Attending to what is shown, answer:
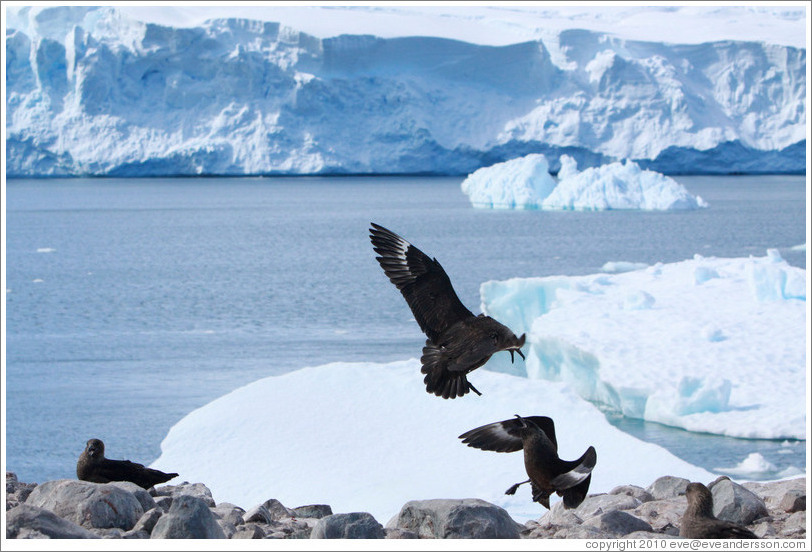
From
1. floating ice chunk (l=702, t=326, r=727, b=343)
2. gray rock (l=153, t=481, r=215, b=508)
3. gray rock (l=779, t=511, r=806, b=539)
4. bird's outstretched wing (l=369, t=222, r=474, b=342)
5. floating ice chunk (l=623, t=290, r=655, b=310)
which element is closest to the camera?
bird's outstretched wing (l=369, t=222, r=474, b=342)

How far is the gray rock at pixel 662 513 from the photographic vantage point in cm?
406

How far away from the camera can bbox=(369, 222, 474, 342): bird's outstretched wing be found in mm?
3346

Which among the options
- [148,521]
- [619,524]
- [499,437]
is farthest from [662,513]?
[148,521]

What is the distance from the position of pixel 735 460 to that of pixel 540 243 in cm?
2279

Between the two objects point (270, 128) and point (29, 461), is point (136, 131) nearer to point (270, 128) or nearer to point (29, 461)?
point (270, 128)

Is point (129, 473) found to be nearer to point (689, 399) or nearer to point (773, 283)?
point (689, 399)

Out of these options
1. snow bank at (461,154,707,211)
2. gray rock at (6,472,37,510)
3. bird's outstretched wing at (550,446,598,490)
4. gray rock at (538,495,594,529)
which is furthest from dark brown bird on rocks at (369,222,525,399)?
snow bank at (461,154,707,211)

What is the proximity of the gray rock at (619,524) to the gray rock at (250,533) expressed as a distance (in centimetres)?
126

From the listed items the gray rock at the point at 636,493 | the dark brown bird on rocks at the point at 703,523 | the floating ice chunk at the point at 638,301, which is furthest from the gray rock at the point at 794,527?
the floating ice chunk at the point at 638,301

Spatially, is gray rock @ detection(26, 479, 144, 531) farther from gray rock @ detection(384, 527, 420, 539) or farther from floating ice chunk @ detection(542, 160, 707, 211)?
floating ice chunk @ detection(542, 160, 707, 211)

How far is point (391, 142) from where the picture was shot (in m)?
48.2

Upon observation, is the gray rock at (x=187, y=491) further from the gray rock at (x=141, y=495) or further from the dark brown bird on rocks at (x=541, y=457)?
the dark brown bird on rocks at (x=541, y=457)

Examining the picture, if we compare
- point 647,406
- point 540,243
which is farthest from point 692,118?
point 647,406

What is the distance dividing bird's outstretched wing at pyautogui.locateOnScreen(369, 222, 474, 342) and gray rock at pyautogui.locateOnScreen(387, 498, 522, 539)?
2.51 feet
